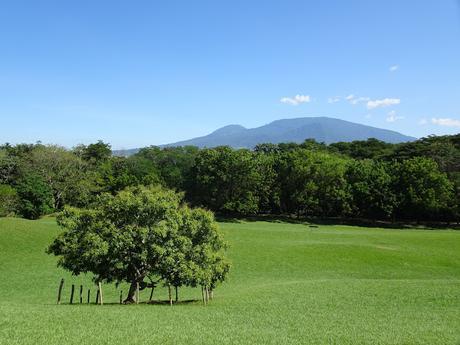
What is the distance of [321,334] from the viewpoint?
15.9 meters

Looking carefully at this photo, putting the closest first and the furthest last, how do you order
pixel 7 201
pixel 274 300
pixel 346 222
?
pixel 274 300 → pixel 7 201 → pixel 346 222

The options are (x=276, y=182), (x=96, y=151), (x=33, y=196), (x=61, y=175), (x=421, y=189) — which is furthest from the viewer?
(x=96, y=151)

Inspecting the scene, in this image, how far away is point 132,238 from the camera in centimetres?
2406

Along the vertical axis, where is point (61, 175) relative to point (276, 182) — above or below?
above

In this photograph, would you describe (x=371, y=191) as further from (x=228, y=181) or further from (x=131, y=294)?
(x=131, y=294)

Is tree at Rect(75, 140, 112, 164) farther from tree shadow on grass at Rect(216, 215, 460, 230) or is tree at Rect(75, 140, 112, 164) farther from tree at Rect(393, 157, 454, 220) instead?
tree at Rect(393, 157, 454, 220)

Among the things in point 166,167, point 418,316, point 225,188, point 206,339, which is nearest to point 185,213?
point 206,339

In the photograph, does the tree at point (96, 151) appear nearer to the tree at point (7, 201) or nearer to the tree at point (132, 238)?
the tree at point (7, 201)

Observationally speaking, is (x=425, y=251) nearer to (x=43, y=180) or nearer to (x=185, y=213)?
(x=185, y=213)

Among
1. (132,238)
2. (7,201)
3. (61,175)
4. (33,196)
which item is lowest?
(7,201)

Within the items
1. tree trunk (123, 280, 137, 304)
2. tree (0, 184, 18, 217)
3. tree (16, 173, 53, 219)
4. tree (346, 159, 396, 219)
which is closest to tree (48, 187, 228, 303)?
tree trunk (123, 280, 137, 304)

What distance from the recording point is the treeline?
77875mm

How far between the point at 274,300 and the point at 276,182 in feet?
211

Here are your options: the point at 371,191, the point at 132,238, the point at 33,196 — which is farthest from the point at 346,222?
the point at 132,238
